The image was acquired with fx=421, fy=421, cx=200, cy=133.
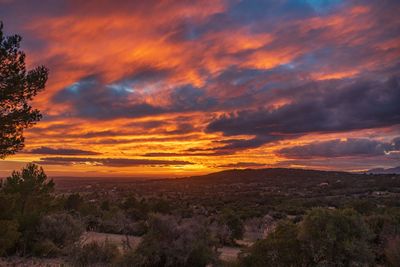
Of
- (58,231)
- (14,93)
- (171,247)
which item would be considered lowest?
(171,247)

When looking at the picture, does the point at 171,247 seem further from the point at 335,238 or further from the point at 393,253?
the point at 393,253

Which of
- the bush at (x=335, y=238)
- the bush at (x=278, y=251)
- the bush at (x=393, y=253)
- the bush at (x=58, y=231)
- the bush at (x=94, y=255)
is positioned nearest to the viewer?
the bush at (x=335, y=238)

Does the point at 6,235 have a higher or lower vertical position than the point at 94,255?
higher

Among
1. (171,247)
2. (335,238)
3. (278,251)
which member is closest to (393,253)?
(335,238)

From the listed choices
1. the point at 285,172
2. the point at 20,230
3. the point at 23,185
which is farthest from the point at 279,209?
the point at 285,172

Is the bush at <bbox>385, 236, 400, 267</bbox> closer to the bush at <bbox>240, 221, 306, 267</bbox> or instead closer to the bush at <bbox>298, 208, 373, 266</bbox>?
the bush at <bbox>298, 208, 373, 266</bbox>

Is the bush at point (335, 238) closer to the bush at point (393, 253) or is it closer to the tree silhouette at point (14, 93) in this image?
the bush at point (393, 253)

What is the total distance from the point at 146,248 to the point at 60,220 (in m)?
8.74

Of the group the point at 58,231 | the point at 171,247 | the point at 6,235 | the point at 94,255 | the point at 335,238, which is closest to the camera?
the point at 335,238

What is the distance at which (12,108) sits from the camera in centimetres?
1780

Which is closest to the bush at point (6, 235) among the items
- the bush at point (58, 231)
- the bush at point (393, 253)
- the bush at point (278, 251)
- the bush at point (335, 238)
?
the bush at point (58, 231)

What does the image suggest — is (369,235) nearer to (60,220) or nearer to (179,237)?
(179,237)

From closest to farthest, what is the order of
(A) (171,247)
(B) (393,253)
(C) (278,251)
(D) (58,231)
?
(C) (278,251) < (B) (393,253) < (A) (171,247) < (D) (58,231)

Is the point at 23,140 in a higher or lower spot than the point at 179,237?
higher
